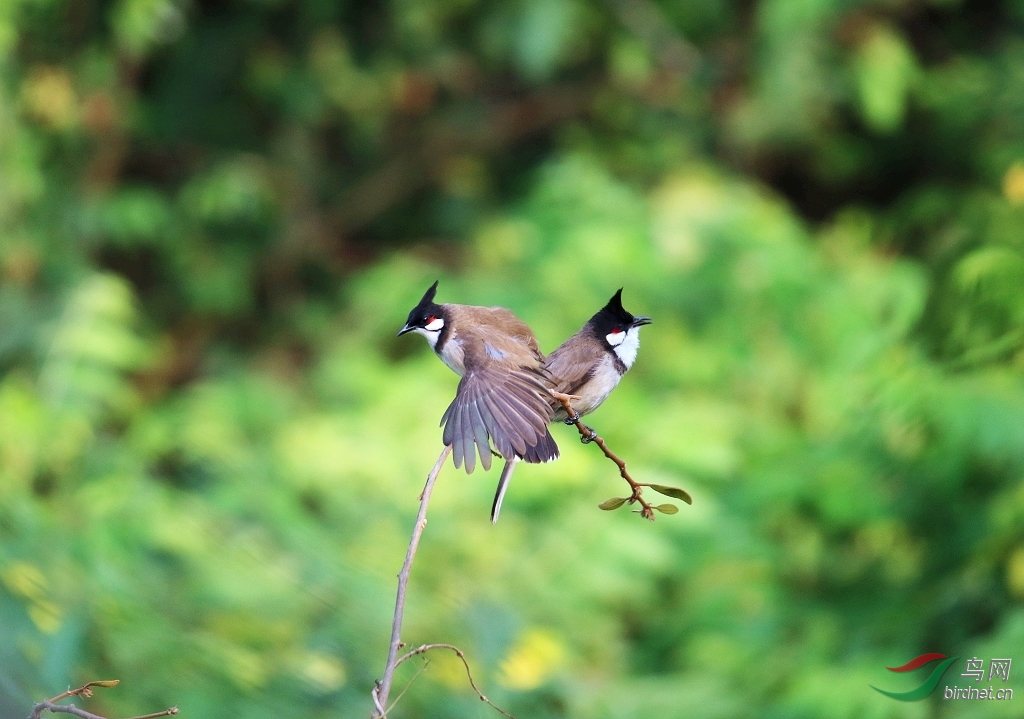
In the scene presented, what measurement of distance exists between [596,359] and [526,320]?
2300mm

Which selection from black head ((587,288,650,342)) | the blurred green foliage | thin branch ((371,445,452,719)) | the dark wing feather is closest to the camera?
thin branch ((371,445,452,719))

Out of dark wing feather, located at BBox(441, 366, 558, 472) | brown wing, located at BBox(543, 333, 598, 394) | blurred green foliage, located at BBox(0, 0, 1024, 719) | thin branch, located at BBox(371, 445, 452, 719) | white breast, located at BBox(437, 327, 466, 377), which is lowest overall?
thin branch, located at BBox(371, 445, 452, 719)

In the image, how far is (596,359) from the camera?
1377mm

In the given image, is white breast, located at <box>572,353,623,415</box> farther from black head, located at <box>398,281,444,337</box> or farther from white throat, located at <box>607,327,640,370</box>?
black head, located at <box>398,281,444,337</box>

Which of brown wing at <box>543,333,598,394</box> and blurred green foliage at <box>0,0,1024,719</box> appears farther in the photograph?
blurred green foliage at <box>0,0,1024,719</box>

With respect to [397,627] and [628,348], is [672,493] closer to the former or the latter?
[397,627]

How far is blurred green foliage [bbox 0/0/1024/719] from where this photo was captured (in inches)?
98.2

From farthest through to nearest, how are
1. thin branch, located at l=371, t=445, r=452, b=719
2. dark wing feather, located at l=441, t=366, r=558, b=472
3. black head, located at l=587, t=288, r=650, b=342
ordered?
black head, located at l=587, t=288, r=650, b=342 → dark wing feather, located at l=441, t=366, r=558, b=472 → thin branch, located at l=371, t=445, r=452, b=719

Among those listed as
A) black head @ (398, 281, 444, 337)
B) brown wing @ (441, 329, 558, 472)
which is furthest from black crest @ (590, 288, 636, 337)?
black head @ (398, 281, 444, 337)

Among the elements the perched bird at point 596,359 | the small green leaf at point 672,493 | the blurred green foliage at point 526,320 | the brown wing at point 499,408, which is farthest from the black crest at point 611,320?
the blurred green foliage at point 526,320

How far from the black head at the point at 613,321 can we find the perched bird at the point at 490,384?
0.29 feet

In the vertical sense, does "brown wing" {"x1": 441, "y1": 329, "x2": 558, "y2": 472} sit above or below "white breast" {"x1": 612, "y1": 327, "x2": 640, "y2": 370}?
below

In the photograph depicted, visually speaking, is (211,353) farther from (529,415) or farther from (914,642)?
(529,415)

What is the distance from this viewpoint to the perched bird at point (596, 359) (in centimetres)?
134
